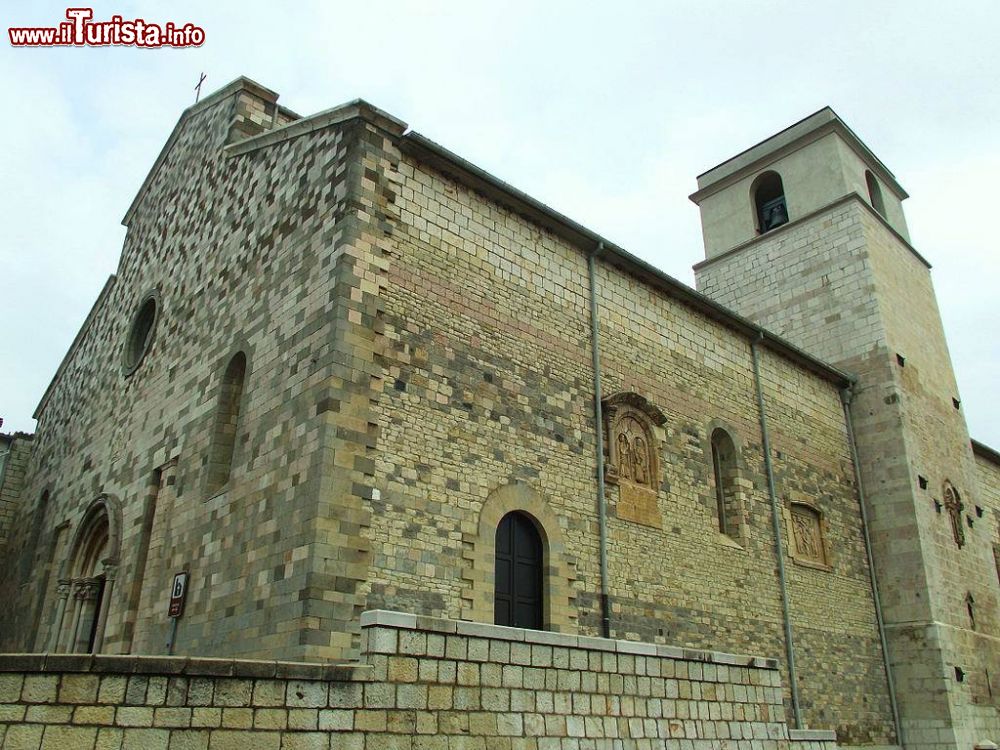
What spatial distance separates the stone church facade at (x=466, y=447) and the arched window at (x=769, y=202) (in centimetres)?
223

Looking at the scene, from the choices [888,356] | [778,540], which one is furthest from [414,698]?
[888,356]

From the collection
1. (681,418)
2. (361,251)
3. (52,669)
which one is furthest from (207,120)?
(52,669)

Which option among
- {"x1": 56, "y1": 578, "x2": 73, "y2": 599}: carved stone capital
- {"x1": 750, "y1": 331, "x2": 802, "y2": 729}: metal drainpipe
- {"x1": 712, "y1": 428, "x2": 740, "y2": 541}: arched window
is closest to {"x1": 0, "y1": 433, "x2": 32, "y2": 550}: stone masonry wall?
{"x1": 56, "y1": 578, "x2": 73, "y2": 599}: carved stone capital

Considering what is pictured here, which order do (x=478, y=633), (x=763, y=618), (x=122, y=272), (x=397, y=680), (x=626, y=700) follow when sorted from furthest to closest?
(x=122, y=272), (x=763, y=618), (x=626, y=700), (x=478, y=633), (x=397, y=680)

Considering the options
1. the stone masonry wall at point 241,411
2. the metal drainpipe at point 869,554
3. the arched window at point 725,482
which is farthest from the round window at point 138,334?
the metal drainpipe at point 869,554

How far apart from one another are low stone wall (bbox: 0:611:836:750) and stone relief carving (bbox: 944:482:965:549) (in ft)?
36.4

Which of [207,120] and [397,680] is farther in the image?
[207,120]

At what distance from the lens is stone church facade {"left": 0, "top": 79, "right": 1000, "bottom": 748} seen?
373 inches

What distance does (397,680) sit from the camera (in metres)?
6.48

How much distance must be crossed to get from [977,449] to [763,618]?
13222 mm

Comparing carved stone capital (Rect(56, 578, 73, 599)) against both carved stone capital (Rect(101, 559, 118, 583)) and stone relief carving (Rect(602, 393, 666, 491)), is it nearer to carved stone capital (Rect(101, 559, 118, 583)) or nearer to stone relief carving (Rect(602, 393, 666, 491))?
carved stone capital (Rect(101, 559, 118, 583))

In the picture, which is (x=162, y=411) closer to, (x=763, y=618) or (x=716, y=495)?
(x=716, y=495)

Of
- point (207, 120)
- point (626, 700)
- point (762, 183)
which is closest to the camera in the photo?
point (626, 700)

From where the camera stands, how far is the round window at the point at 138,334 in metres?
14.9
